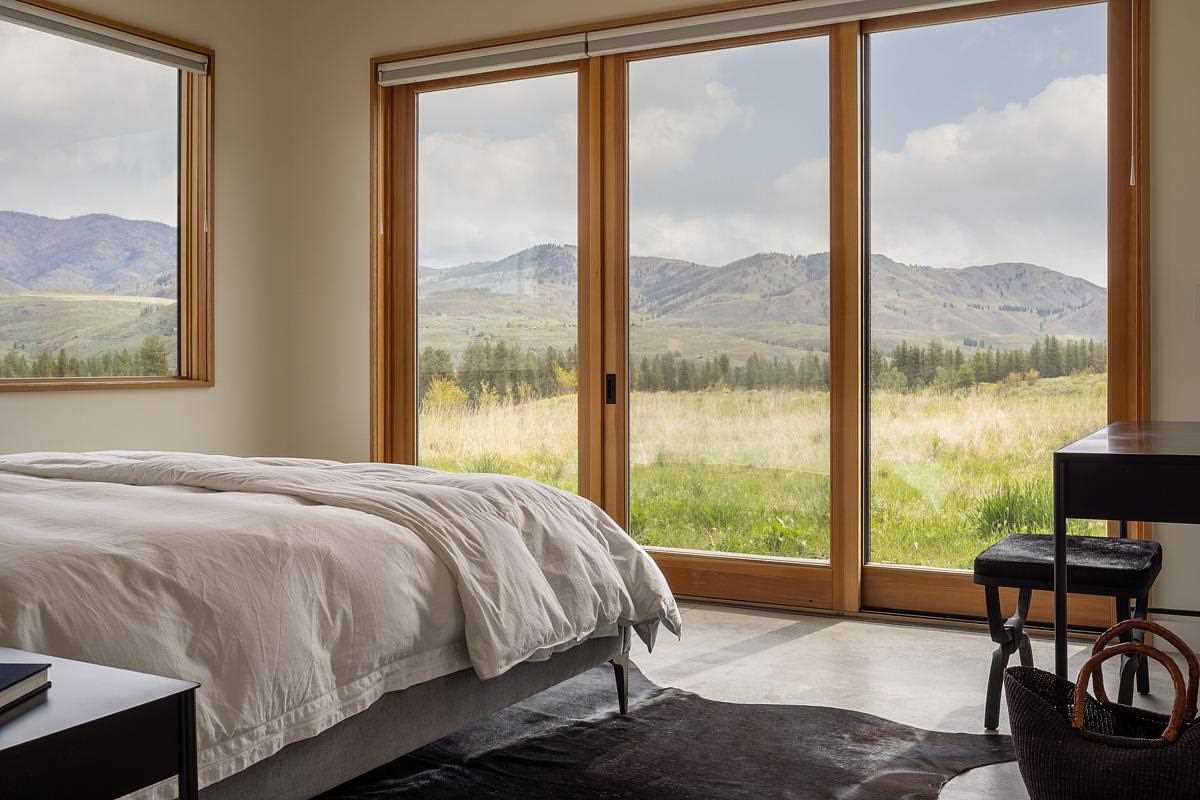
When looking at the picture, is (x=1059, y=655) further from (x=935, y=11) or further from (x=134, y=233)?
(x=134, y=233)

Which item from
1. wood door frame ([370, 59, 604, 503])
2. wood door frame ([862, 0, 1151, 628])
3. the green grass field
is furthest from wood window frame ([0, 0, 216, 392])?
wood door frame ([862, 0, 1151, 628])

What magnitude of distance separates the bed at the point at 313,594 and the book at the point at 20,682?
0.61 feet

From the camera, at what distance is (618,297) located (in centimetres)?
444

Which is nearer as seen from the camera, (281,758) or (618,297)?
(281,758)

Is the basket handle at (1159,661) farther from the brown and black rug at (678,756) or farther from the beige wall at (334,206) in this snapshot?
the beige wall at (334,206)

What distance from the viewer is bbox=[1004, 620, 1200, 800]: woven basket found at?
1.79 metres

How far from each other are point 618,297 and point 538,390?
518 millimetres

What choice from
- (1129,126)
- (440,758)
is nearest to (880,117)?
(1129,126)

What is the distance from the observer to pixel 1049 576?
2.57 meters

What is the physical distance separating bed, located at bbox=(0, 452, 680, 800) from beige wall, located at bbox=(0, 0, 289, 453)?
1.72 m

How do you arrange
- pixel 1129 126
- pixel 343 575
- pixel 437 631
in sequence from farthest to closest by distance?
pixel 1129 126 < pixel 437 631 < pixel 343 575

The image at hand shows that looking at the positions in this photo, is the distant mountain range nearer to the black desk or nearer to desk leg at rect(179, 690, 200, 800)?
the black desk

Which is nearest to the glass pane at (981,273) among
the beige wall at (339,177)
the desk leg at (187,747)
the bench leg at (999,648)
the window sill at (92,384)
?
the bench leg at (999,648)

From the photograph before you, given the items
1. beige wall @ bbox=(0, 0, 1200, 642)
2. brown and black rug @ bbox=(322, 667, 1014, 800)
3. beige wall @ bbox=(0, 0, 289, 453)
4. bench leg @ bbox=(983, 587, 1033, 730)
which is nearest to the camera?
brown and black rug @ bbox=(322, 667, 1014, 800)
